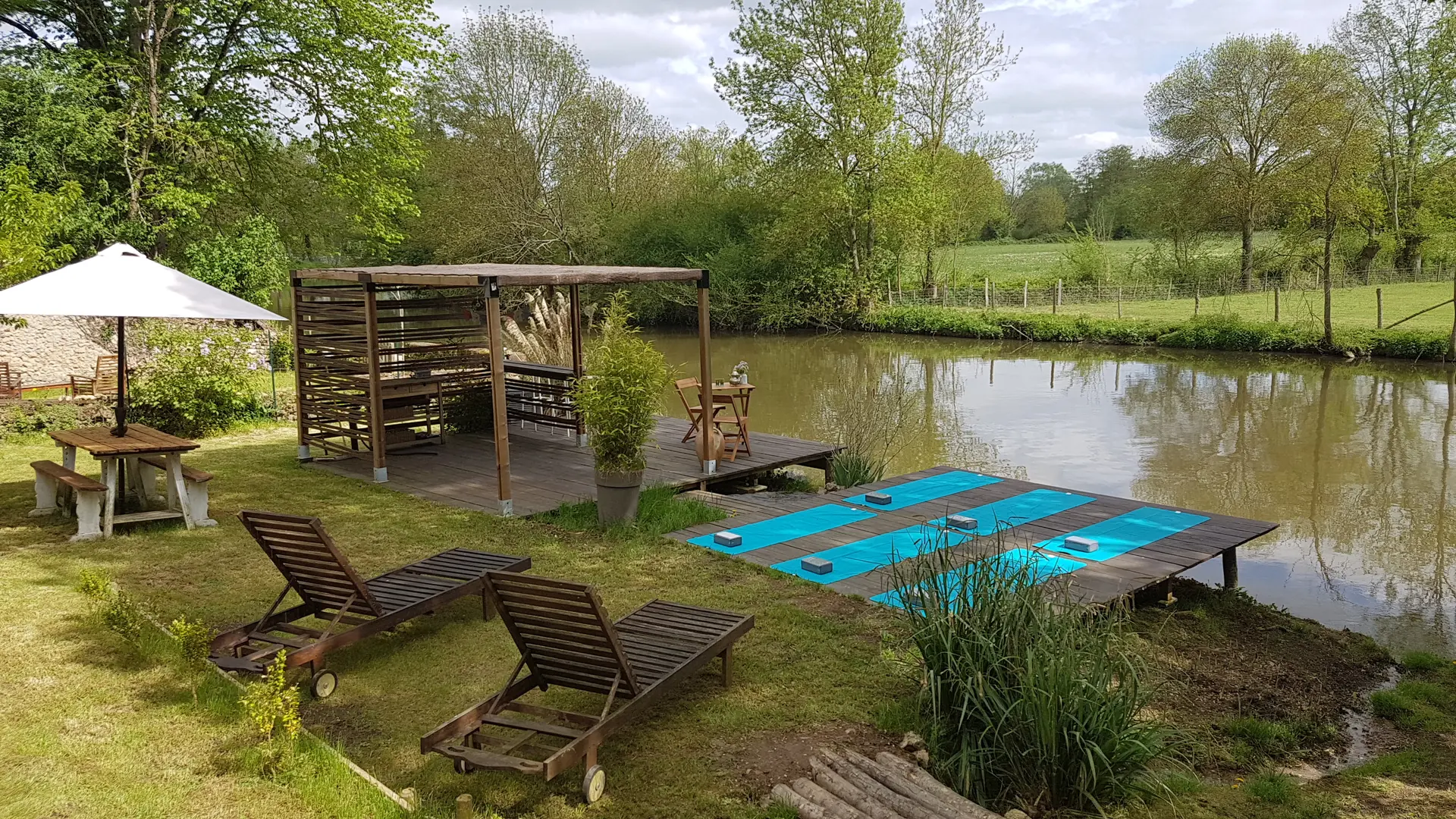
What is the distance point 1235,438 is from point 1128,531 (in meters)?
7.48

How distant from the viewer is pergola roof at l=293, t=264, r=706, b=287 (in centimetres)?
773

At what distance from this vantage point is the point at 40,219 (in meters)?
Answer: 11.2

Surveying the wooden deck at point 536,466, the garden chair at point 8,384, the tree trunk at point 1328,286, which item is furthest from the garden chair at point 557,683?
the tree trunk at point 1328,286

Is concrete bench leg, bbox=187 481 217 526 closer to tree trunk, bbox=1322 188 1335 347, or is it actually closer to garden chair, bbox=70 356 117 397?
garden chair, bbox=70 356 117 397

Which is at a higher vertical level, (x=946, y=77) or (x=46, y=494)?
(x=946, y=77)

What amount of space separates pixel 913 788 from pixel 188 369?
1083 centimetres

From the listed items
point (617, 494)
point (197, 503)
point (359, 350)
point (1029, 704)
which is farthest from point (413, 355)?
point (1029, 704)

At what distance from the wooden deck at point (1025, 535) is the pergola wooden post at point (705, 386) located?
0.56 meters

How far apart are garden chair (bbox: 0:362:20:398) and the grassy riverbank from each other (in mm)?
6636

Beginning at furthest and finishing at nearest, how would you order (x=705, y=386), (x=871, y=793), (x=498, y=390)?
(x=705, y=386), (x=498, y=390), (x=871, y=793)

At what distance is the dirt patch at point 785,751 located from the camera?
3631 millimetres

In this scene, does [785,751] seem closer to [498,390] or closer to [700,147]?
[498,390]

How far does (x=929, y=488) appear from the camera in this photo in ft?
28.6

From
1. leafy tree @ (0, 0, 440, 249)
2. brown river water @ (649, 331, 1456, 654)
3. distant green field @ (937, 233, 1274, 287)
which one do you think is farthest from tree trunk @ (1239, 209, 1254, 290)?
leafy tree @ (0, 0, 440, 249)
